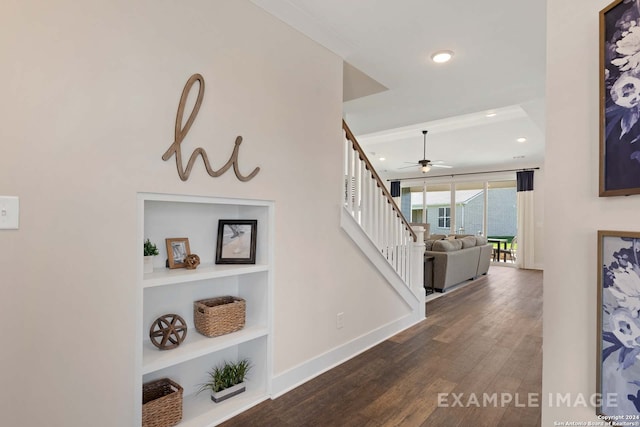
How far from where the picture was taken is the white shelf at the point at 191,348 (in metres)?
1.62

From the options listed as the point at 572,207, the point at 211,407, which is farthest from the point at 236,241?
the point at 572,207

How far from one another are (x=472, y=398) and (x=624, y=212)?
1.83 m

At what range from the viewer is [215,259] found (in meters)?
2.09

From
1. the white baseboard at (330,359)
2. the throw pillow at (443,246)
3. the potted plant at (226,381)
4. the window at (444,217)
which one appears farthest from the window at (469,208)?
the potted plant at (226,381)

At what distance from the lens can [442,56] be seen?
8.79 feet

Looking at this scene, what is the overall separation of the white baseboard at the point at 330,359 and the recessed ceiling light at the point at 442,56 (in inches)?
98.4

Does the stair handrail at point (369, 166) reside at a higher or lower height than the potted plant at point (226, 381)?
higher

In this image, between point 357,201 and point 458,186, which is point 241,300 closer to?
point 357,201

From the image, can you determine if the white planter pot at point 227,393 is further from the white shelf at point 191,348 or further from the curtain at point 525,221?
the curtain at point 525,221

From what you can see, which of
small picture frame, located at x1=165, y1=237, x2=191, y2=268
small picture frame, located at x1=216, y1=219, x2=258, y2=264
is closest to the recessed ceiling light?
small picture frame, located at x1=216, y1=219, x2=258, y2=264

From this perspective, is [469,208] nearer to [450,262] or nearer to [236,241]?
[450,262]

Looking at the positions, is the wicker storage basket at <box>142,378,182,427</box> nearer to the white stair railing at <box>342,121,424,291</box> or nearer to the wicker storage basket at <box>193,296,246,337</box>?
the wicker storage basket at <box>193,296,246,337</box>

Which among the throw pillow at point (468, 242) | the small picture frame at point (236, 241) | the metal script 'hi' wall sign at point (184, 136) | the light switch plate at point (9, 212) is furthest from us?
the throw pillow at point (468, 242)

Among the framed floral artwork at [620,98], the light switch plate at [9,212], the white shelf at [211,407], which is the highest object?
the framed floral artwork at [620,98]
